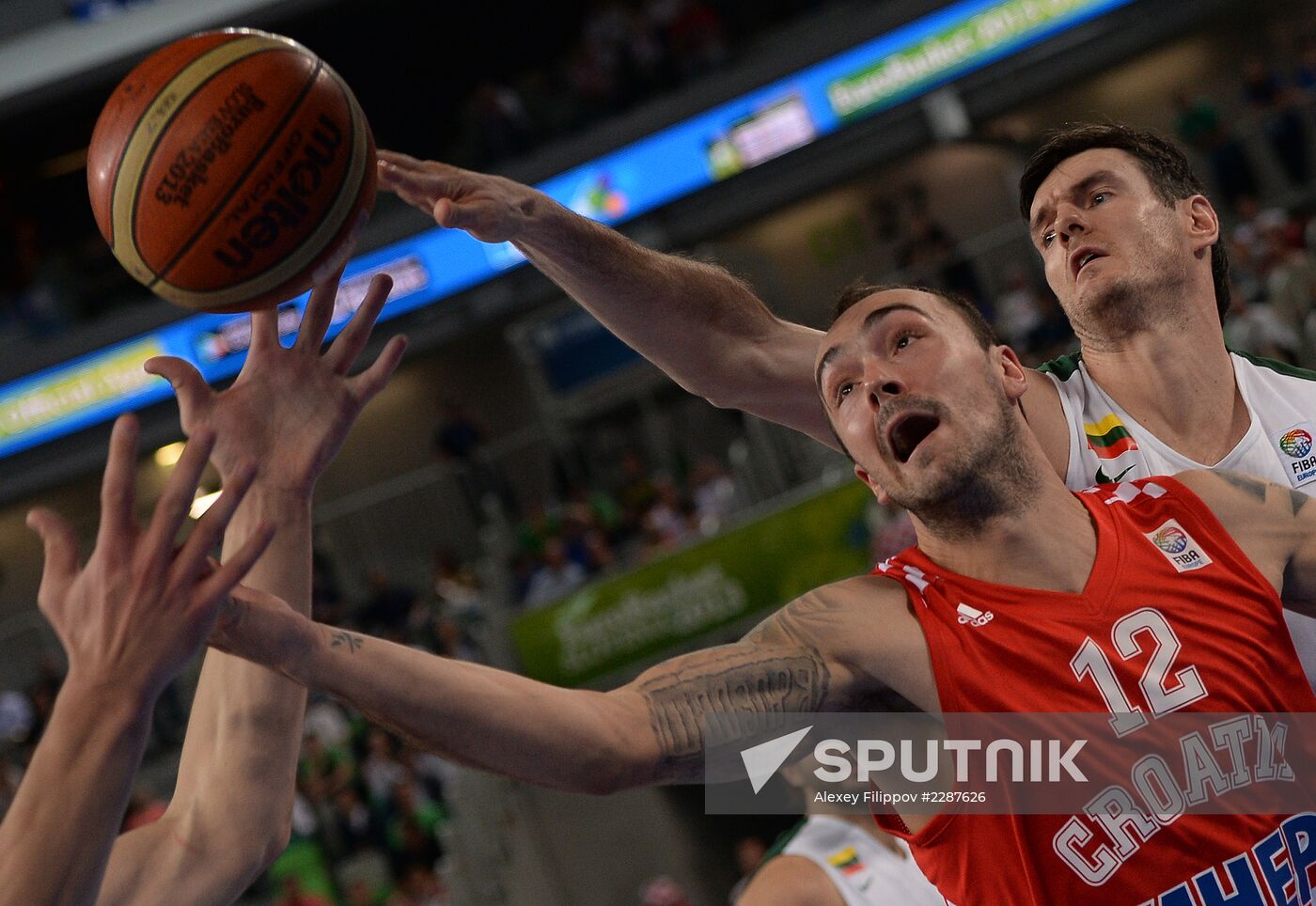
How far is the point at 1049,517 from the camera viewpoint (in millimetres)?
2748

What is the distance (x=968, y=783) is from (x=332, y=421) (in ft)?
4.51

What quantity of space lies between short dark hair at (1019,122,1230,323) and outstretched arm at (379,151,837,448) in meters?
0.73

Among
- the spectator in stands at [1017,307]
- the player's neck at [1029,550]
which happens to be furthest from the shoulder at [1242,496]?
the spectator in stands at [1017,307]

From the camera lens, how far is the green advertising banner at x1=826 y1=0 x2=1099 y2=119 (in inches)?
711

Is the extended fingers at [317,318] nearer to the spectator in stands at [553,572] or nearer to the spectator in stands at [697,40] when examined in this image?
the spectator in stands at [553,572]

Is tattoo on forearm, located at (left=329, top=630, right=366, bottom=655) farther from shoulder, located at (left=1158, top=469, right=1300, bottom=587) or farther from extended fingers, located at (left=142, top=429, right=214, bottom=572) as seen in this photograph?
shoulder, located at (left=1158, top=469, right=1300, bottom=587)

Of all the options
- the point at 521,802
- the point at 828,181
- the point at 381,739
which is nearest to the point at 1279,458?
the point at 521,802

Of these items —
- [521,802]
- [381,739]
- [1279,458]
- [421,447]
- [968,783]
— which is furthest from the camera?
[421,447]

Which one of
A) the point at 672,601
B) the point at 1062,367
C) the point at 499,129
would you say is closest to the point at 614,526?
the point at 672,601

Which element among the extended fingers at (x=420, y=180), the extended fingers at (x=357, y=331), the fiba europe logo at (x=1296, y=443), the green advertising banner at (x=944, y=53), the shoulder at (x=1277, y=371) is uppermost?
the green advertising banner at (x=944, y=53)

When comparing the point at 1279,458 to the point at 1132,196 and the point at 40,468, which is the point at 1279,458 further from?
the point at 40,468

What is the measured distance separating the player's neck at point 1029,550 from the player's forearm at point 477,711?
794 millimetres

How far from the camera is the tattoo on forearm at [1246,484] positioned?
2814 millimetres

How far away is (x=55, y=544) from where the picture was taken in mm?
1895
